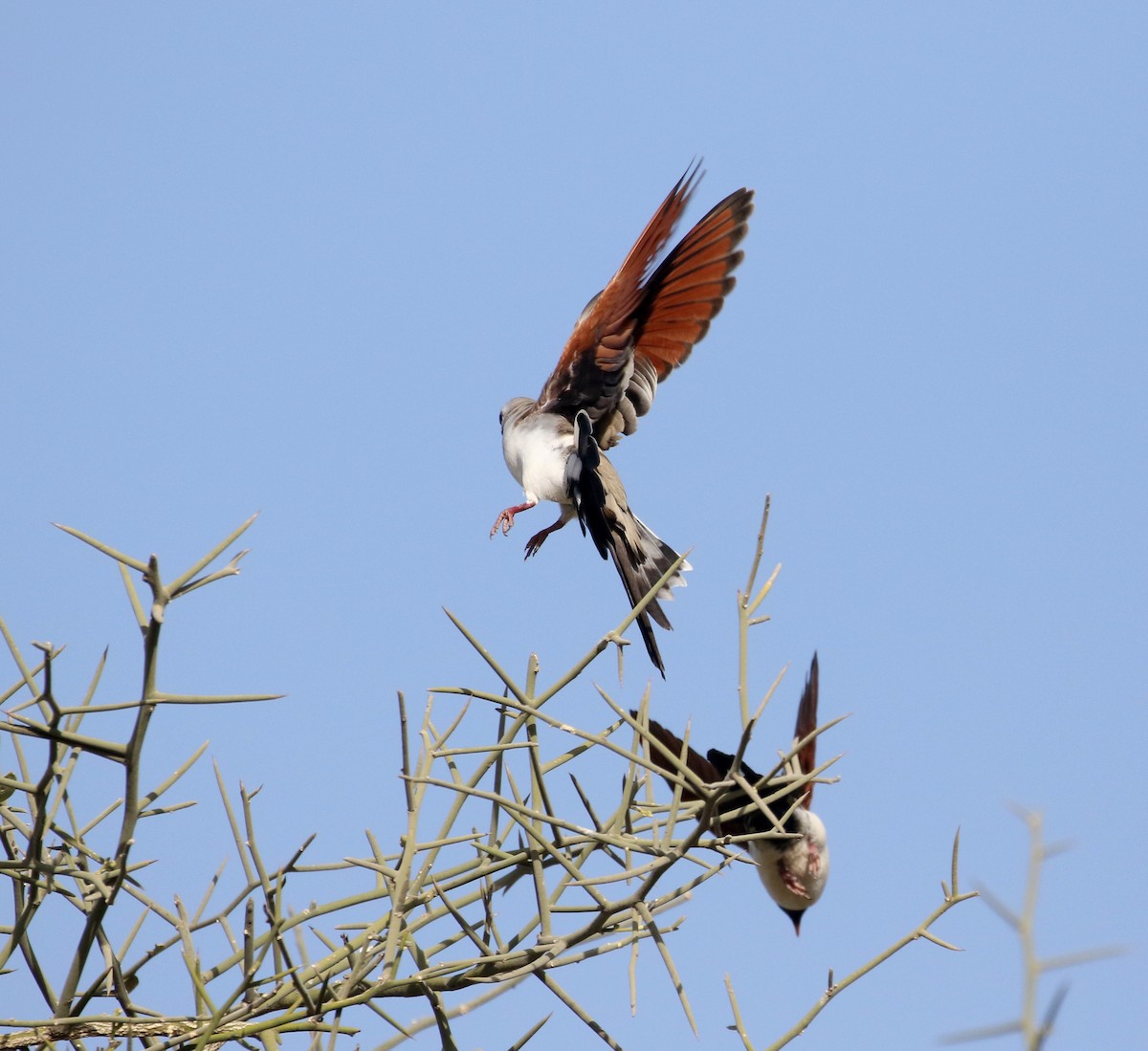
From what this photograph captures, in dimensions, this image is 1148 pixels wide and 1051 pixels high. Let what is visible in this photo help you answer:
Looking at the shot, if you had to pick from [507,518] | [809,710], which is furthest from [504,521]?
[809,710]

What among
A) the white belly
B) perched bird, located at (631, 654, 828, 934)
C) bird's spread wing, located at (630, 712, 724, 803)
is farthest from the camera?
the white belly

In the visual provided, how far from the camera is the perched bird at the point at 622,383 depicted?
4012 millimetres

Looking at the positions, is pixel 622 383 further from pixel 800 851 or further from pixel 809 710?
pixel 800 851

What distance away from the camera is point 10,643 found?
1830 mm

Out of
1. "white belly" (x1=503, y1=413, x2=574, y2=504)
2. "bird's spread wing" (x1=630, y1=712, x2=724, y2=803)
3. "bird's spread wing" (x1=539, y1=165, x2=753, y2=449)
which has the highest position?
"bird's spread wing" (x1=539, y1=165, x2=753, y2=449)

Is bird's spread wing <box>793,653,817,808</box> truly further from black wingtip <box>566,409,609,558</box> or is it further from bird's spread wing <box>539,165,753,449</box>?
bird's spread wing <box>539,165,753,449</box>

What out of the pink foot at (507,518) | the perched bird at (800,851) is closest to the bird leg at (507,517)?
the pink foot at (507,518)

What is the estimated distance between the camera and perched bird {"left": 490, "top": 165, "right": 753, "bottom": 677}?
13.2 ft

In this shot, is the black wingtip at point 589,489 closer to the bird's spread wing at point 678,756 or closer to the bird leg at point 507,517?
the bird leg at point 507,517

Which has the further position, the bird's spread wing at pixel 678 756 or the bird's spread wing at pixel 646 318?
the bird's spread wing at pixel 646 318

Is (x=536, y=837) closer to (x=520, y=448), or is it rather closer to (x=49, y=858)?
(x=49, y=858)

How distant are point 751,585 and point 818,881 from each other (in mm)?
2514

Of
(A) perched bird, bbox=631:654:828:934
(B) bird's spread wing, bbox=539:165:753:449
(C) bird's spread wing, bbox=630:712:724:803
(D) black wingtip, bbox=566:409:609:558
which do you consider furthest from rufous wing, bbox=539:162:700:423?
(C) bird's spread wing, bbox=630:712:724:803

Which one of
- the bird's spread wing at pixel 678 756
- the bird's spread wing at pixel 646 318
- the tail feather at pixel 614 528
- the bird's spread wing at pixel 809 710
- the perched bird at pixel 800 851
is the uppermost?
the bird's spread wing at pixel 646 318
